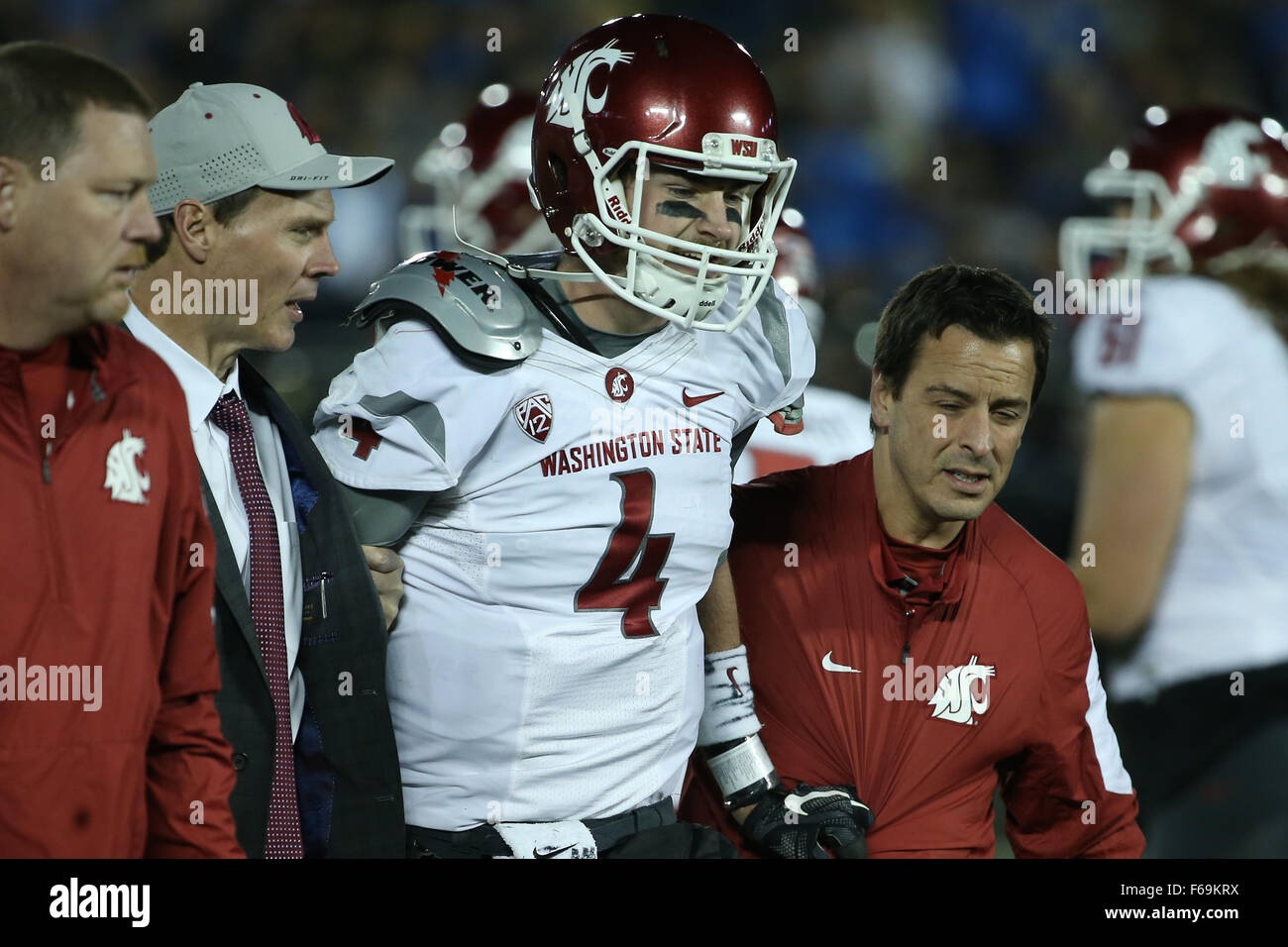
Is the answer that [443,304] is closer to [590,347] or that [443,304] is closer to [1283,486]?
[590,347]

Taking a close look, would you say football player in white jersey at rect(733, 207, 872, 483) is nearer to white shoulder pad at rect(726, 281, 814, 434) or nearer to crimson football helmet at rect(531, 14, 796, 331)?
white shoulder pad at rect(726, 281, 814, 434)

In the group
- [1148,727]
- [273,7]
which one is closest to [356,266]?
[273,7]

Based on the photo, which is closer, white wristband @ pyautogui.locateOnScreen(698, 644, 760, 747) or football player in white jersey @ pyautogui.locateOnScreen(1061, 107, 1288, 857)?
white wristband @ pyautogui.locateOnScreen(698, 644, 760, 747)

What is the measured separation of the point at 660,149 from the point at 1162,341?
1.63m

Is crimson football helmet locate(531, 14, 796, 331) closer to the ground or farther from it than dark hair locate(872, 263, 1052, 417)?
farther from it

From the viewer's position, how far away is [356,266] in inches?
211

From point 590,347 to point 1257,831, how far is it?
1.90 m

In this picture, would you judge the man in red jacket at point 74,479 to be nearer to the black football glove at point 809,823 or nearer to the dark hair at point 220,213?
the dark hair at point 220,213

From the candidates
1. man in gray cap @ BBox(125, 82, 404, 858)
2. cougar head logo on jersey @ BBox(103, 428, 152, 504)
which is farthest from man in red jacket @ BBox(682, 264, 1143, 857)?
cougar head logo on jersey @ BBox(103, 428, 152, 504)

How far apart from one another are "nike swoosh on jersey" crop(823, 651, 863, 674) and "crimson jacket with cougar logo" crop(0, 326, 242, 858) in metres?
1.07

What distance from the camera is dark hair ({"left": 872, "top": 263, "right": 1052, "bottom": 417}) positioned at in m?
2.50

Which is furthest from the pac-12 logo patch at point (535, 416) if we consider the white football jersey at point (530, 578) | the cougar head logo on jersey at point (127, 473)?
the cougar head logo on jersey at point (127, 473)

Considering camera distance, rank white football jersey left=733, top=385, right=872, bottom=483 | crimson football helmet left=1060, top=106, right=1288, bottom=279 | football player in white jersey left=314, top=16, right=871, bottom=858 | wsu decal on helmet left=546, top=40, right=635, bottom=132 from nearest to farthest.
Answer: football player in white jersey left=314, top=16, right=871, bottom=858 < wsu decal on helmet left=546, top=40, right=635, bottom=132 < crimson football helmet left=1060, top=106, right=1288, bottom=279 < white football jersey left=733, top=385, right=872, bottom=483

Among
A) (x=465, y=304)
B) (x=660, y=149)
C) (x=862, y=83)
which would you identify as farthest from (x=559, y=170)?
(x=862, y=83)
